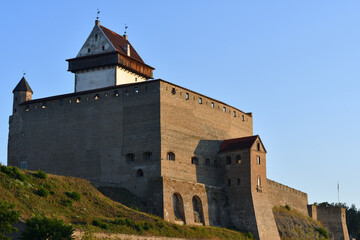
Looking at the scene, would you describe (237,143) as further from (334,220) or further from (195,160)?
(334,220)

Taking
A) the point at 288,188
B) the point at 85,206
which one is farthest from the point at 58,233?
the point at 288,188

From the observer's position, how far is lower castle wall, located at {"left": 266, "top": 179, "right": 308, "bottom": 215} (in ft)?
218

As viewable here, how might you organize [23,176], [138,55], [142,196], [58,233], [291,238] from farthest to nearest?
[138,55] < [291,238] < [142,196] < [23,176] < [58,233]

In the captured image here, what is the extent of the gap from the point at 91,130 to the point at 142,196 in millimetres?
7723

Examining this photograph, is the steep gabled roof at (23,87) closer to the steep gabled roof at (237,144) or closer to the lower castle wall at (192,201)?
the lower castle wall at (192,201)

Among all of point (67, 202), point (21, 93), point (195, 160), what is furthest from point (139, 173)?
point (21, 93)

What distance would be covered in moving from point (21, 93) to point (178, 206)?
1910 cm

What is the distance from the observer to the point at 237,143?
60562mm

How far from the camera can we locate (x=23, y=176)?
1832 inches

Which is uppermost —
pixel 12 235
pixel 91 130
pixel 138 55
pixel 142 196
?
pixel 138 55

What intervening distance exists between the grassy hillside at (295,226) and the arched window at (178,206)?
11.8 metres

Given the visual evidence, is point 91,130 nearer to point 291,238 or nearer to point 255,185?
point 255,185

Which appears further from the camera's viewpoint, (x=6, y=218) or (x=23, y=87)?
(x=23, y=87)

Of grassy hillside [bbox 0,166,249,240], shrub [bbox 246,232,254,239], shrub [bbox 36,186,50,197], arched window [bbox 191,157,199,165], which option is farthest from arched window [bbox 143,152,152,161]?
shrub [bbox 36,186,50,197]
